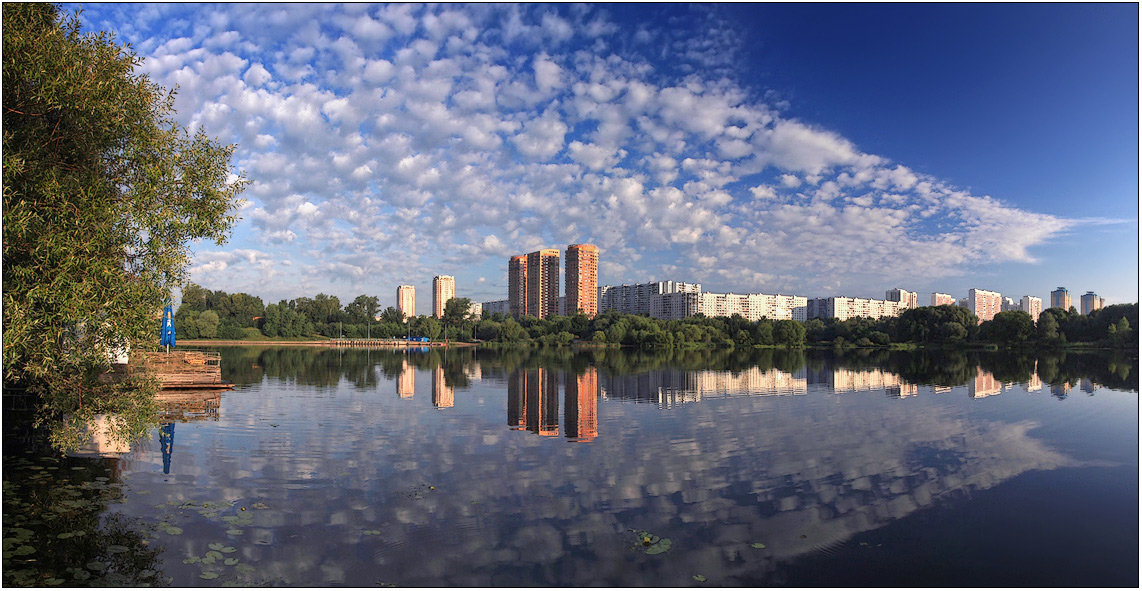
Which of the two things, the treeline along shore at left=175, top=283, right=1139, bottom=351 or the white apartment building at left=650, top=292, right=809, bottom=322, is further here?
the white apartment building at left=650, top=292, right=809, bottom=322

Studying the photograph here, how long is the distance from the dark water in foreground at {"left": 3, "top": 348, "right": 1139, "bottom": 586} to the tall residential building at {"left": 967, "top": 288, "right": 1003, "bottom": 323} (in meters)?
153

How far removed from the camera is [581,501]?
11406 mm

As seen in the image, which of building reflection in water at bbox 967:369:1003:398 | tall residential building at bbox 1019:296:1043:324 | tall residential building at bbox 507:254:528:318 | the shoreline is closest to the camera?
building reflection in water at bbox 967:369:1003:398

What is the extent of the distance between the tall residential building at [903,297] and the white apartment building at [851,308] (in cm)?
134

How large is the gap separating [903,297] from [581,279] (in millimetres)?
111225

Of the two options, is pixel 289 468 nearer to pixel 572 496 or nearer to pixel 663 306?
pixel 572 496

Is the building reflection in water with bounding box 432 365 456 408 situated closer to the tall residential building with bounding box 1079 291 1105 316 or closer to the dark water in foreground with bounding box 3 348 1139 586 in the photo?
the dark water in foreground with bounding box 3 348 1139 586

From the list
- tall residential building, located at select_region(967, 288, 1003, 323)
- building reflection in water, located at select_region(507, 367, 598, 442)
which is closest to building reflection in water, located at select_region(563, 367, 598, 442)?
building reflection in water, located at select_region(507, 367, 598, 442)

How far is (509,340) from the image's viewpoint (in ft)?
413

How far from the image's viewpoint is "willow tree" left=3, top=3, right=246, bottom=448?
342 inches

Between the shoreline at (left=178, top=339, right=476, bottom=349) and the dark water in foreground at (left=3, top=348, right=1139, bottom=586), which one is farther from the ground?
the dark water in foreground at (left=3, top=348, right=1139, bottom=586)

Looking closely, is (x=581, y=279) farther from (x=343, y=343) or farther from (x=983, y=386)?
(x=983, y=386)

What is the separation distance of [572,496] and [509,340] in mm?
114890

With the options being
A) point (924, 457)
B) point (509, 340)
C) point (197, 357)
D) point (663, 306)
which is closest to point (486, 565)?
point (924, 457)
